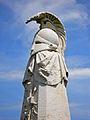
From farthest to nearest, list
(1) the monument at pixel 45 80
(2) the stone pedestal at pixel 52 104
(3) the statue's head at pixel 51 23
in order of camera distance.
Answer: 1. (3) the statue's head at pixel 51 23
2. (1) the monument at pixel 45 80
3. (2) the stone pedestal at pixel 52 104

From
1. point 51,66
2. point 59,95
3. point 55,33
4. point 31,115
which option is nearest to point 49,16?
point 55,33

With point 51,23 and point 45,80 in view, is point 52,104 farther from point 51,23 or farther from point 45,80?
point 51,23

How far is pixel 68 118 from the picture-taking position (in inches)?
443

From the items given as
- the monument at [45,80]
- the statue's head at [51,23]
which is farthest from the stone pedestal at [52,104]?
the statue's head at [51,23]

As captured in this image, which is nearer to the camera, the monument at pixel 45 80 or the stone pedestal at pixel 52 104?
the stone pedestal at pixel 52 104

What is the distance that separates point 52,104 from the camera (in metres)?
10.9

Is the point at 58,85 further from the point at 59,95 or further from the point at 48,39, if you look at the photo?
the point at 48,39

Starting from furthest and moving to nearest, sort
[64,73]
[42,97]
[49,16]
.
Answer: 1. [49,16]
2. [64,73]
3. [42,97]

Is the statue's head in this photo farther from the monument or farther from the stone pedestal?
the stone pedestal

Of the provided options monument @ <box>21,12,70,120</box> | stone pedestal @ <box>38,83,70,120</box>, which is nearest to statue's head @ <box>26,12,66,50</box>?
monument @ <box>21,12,70,120</box>

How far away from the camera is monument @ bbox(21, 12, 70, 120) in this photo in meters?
10.9

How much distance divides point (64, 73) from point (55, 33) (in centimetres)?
193

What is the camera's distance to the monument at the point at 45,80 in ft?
35.6

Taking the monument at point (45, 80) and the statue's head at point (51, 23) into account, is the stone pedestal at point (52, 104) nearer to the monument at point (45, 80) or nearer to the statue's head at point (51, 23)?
the monument at point (45, 80)
